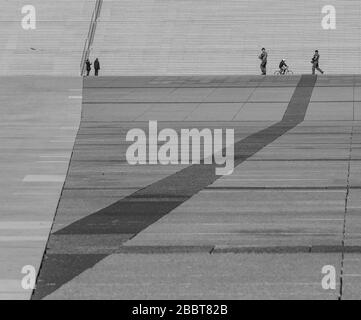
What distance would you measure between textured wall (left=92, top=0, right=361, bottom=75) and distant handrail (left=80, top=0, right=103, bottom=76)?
33 cm

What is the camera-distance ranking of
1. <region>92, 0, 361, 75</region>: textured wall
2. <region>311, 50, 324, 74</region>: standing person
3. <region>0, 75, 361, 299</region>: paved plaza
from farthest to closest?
<region>92, 0, 361, 75</region>: textured wall → <region>311, 50, 324, 74</region>: standing person → <region>0, 75, 361, 299</region>: paved plaza

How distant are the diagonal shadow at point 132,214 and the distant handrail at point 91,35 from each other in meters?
33.5

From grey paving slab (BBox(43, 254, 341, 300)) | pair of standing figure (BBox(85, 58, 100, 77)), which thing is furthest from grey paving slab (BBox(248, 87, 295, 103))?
grey paving slab (BBox(43, 254, 341, 300))

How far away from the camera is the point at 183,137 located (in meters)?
33.5

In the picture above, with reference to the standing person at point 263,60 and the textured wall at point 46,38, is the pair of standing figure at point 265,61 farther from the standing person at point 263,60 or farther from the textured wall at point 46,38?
the textured wall at point 46,38

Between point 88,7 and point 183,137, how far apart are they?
37392 millimetres

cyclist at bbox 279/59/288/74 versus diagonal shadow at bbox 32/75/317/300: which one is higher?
cyclist at bbox 279/59/288/74

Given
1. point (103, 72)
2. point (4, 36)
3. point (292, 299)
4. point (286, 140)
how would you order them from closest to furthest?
point (292, 299)
point (286, 140)
point (103, 72)
point (4, 36)

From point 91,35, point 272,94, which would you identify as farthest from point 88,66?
point 272,94

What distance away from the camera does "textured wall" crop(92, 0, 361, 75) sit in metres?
63.5

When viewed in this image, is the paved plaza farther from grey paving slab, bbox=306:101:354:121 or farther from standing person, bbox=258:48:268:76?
standing person, bbox=258:48:268:76

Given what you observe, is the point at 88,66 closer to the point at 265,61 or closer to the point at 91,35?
the point at 91,35

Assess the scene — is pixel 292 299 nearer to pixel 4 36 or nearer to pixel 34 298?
pixel 34 298
